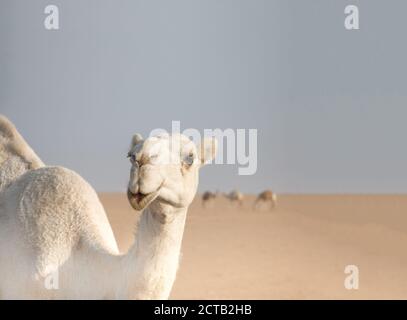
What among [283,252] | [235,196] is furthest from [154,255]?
[235,196]

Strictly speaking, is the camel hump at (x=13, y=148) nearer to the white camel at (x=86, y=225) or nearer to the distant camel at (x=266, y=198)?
the white camel at (x=86, y=225)

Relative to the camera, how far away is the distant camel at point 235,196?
706 inches

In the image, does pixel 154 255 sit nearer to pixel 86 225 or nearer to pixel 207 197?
pixel 86 225

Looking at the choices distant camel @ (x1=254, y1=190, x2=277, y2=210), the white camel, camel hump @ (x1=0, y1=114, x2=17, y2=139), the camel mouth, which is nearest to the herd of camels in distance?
distant camel @ (x1=254, y1=190, x2=277, y2=210)

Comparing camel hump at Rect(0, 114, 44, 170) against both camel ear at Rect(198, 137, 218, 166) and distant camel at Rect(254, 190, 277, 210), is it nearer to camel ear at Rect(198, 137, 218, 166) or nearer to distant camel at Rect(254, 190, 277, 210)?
camel ear at Rect(198, 137, 218, 166)

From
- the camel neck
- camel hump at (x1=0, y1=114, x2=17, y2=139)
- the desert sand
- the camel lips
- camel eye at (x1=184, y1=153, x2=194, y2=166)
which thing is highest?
camel hump at (x1=0, y1=114, x2=17, y2=139)

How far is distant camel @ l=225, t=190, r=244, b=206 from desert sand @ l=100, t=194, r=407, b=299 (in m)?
0.26

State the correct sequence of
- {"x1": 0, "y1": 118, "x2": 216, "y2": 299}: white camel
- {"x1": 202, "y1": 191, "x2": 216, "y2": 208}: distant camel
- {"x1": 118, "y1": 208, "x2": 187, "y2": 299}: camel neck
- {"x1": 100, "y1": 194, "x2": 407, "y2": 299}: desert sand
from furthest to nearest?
{"x1": 202, "y1": 191, "x2": 216, "y2": 208}: distant camel
{"x1": 100, "y1": 194, "x2": 407, "y2": 299}: desert sand
{"x1": 118, "y1": 208, "x2": 187, "y2": 299}: camel neck
{"x1": 0, "y1": 118, "x2": 216, "y2": 299}: white camel

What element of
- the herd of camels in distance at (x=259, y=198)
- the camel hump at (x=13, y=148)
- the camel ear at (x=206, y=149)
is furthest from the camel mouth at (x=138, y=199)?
the herd of camels in distance at (x=259, y=198)

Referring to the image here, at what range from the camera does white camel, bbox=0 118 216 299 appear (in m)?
2.01

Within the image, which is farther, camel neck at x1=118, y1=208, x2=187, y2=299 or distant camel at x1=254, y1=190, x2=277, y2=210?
distant camel at x1=254, y1=190, x2=277, y2=210
